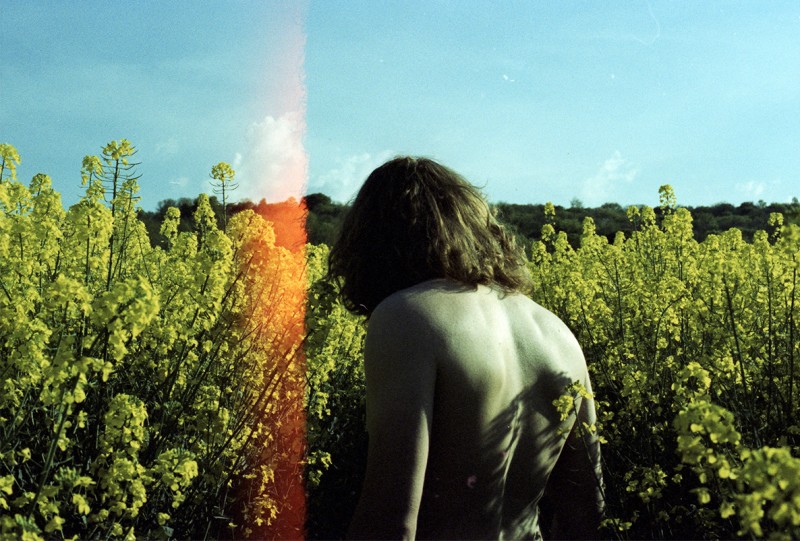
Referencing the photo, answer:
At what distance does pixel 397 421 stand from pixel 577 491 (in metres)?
0.91

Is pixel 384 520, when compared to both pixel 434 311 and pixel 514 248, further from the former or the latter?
pixel 514 248

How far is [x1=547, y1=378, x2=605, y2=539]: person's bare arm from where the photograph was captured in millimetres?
2514

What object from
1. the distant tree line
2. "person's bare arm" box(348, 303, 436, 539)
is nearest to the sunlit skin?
"person's bare arm" box(348, 303, 436, 539)

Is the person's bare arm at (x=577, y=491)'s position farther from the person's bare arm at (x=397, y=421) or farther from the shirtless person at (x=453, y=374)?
the person's bare arm at (x=397, y=421)

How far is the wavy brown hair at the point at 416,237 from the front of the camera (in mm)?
2312

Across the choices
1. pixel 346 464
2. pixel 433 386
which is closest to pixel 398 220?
pixel 433 386

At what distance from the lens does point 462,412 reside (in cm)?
209

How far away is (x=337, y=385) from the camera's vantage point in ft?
16.2

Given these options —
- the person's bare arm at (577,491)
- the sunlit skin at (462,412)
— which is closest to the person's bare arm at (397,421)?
the sunlit skin at (462,412)

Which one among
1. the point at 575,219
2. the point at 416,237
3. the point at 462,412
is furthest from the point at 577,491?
the point at 575,219

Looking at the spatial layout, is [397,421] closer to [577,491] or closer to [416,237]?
[416,237]

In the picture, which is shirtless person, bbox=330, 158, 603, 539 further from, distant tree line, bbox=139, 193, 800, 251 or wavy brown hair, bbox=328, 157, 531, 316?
distant tree line, bbox=139, 193, 800, 251

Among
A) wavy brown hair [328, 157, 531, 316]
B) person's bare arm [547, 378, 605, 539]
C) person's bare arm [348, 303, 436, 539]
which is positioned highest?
wavy brown hair [328, 157, 531, 316]

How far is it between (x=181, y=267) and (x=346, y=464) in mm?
1522
